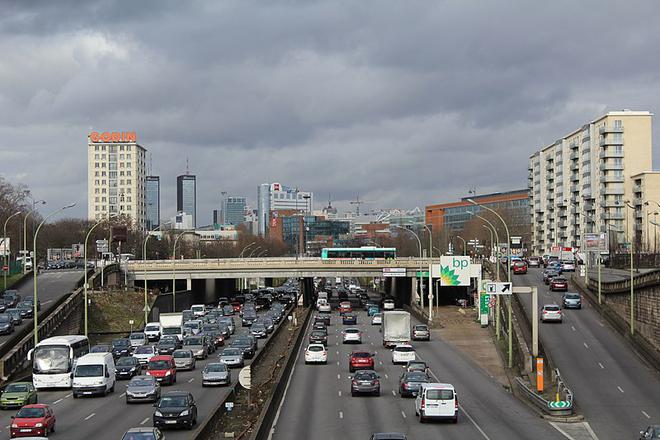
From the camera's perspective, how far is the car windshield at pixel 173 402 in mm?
31172

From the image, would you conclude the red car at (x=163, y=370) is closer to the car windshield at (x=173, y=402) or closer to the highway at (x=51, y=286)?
the car windshield at (x=173, y=402)

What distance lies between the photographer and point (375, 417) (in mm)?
34281

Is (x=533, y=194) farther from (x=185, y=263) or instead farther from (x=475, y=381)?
(x=475, y=381)

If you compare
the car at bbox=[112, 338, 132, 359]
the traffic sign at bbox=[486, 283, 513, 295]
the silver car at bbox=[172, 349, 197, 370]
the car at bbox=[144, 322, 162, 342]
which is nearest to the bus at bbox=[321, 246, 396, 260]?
the car at bbox=[144, 322, 162, 342]

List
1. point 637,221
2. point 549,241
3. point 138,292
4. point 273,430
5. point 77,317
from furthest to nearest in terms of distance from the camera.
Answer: point 549,241, point 637,221, point 138,292, point 77,317, point 273,430

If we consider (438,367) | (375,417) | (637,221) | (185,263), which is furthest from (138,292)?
(637,221)

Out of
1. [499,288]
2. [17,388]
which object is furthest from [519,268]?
[17,388]

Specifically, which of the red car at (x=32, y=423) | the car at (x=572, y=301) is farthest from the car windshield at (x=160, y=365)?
the car at (x=572, y=301)

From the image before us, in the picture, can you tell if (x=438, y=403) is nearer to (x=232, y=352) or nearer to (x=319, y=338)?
(x=232, y=352)

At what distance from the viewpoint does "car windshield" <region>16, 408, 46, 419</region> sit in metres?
29.6

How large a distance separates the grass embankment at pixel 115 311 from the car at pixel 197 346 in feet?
90.9

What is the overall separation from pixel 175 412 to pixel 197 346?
99.8 feet

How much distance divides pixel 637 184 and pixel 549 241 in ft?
137

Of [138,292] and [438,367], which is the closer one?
[438,367]
